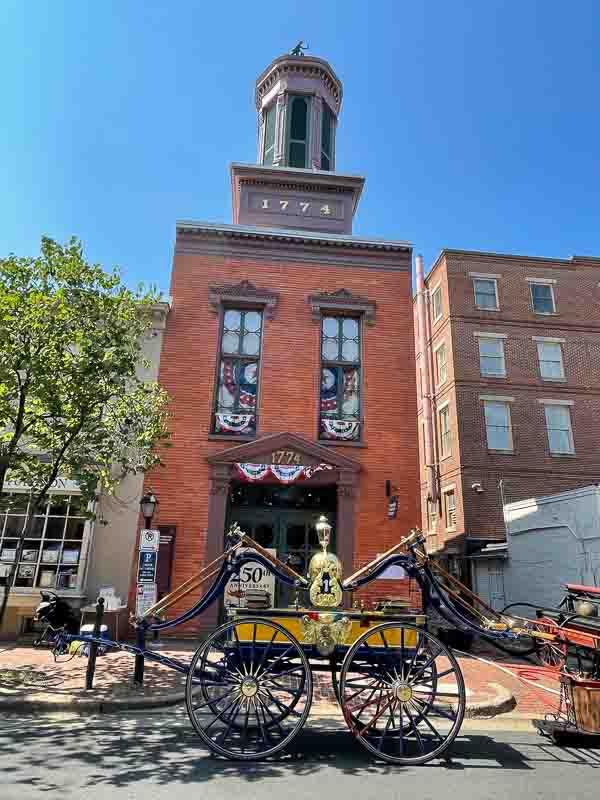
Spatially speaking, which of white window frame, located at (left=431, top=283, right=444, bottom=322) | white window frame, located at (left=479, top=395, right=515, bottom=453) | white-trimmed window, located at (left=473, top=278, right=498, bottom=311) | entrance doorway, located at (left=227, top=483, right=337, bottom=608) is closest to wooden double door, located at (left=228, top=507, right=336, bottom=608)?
entrance doorway, located at (left=227, top=483, right=337, bottom=608)

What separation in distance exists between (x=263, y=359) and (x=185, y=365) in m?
1.99

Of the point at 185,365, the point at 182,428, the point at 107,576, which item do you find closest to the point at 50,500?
the point at 107,576

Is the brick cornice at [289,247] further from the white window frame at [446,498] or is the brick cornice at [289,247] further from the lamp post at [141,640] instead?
the white window frame at [446,498]

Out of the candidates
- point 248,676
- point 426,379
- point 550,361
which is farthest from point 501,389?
point 248,676

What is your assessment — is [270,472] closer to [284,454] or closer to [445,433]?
[284,454]

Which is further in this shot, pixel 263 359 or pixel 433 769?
pixel 263 359

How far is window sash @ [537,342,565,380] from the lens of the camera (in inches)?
965

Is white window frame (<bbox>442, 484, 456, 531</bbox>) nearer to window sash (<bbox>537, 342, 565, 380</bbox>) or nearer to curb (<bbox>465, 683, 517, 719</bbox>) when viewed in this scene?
window sash (<bbox>537, 342, 565, 380</bbox>)

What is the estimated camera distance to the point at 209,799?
4125mm

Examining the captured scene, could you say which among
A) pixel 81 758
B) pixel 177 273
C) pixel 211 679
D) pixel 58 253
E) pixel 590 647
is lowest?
pixel 81 758

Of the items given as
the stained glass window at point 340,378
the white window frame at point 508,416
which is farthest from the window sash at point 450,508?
the stained glass window at point 340,378

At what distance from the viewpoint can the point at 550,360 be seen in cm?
2473

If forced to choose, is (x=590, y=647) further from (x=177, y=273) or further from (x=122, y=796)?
(x=177, y=273)

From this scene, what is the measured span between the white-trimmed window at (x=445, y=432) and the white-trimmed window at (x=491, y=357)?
2406 mm
